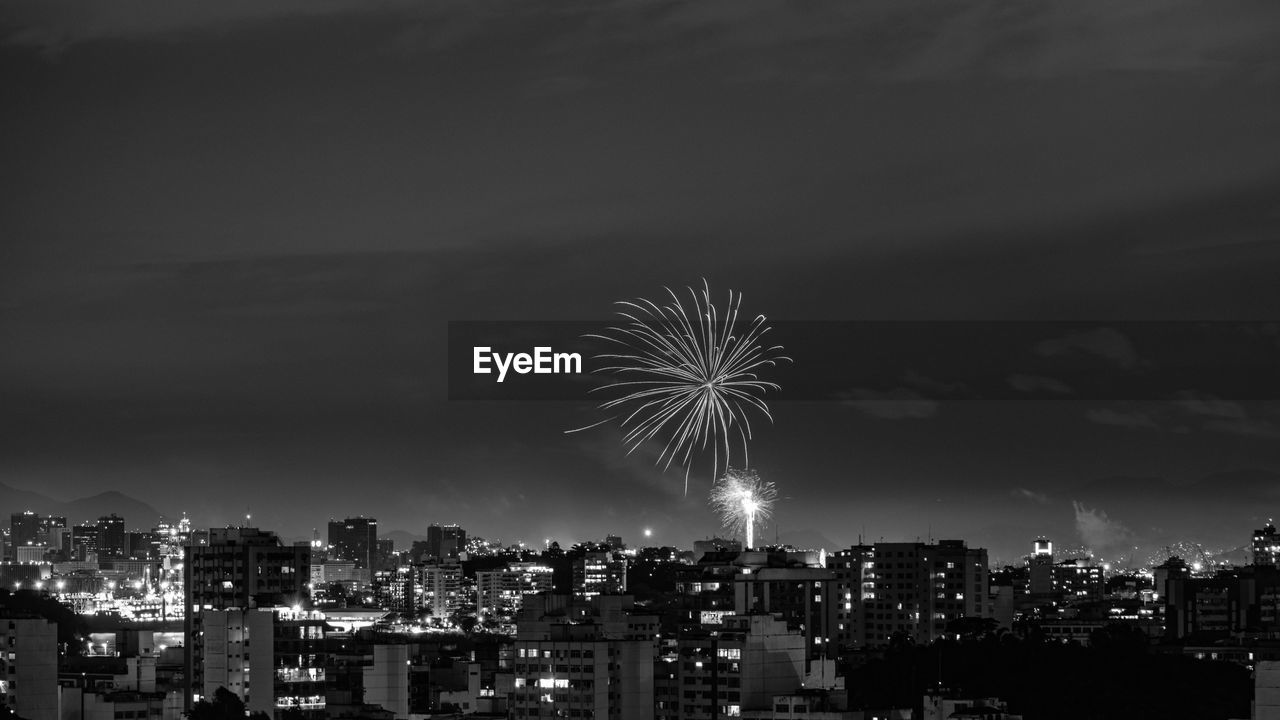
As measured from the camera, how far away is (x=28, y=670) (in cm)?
2912

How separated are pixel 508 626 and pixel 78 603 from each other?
44.4 ft

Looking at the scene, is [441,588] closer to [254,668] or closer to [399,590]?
[399,590]

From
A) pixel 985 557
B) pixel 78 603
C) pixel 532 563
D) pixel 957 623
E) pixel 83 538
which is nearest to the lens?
pixel 957 623

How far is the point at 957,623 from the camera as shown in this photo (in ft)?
138

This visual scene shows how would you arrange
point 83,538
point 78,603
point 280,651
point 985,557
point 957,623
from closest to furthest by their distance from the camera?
point 280,651 < point 957,623 < point 985,557 < point 78,603 < point 83,538

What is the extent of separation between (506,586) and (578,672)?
138 feet

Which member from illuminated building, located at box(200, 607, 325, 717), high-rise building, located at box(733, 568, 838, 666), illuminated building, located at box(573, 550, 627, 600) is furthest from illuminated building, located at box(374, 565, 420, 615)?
illuminated building, located at box(200, 607, 325, 717)

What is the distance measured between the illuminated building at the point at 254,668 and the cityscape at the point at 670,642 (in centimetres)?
3

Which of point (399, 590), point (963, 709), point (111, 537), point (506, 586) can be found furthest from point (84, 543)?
point (963, 709)

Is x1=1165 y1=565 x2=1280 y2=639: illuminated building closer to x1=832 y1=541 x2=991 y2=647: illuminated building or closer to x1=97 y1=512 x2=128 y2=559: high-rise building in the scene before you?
x1=832 y1=541 x2=991 y2=647: illuminated building

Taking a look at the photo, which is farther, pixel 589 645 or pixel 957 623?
pixel 957 623

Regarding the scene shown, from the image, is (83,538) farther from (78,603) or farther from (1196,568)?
(1196,568)

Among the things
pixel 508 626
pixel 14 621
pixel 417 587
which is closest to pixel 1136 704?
pixel 14 621

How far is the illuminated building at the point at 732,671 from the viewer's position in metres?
25.3
